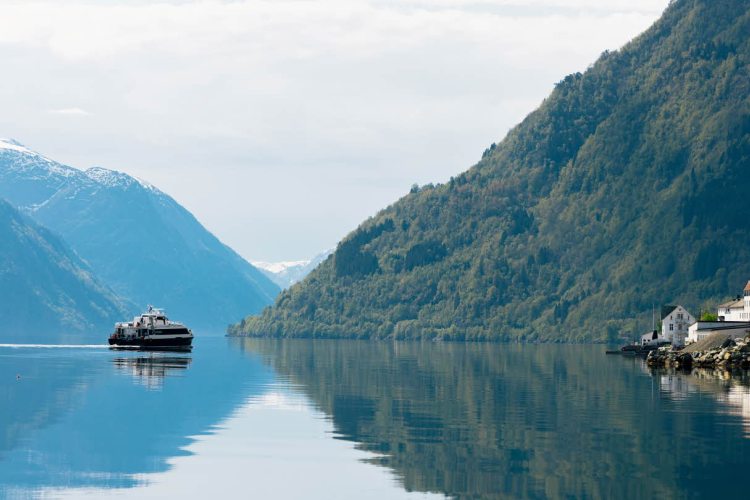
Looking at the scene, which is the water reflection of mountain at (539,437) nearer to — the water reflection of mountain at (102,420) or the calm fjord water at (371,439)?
the calm fjord water at (371,439)

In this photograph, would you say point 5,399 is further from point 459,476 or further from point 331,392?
point 459,476

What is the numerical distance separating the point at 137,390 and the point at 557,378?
52858 mm

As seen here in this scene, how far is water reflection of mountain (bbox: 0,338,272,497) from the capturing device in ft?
241

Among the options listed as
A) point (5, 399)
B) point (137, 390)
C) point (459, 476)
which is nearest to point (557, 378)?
point (137, 390)

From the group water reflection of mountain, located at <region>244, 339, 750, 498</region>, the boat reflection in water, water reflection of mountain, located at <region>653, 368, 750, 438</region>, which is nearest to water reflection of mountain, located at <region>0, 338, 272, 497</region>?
the boat reflection in water

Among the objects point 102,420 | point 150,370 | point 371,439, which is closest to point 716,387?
point 371,439

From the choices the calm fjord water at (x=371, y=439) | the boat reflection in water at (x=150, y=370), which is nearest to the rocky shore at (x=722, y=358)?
the calm fjord water at (x=371, y=439)

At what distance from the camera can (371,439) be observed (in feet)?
287

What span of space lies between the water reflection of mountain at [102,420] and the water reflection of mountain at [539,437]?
36.6ft

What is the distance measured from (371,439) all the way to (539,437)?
35.8 feet

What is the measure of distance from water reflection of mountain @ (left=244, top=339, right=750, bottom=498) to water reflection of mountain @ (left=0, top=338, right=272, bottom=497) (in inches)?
439

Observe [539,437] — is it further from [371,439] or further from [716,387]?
[716,387]

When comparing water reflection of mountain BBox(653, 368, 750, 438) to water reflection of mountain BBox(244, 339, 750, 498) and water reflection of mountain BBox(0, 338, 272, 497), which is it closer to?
water reflection of mountain BBox(244, 339, 750, 498)

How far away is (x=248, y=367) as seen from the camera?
196 m
